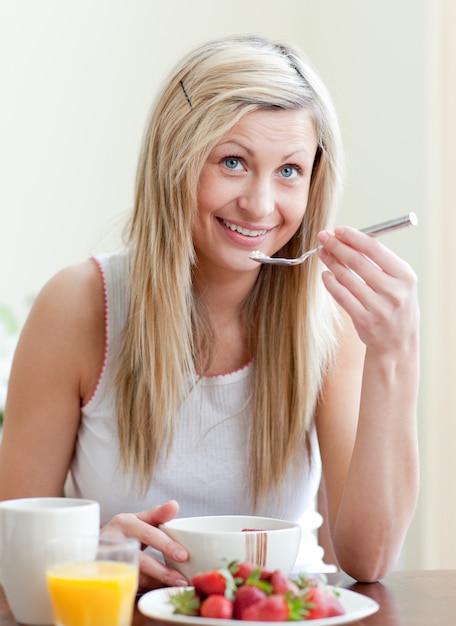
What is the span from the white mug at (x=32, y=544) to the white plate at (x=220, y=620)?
86mm

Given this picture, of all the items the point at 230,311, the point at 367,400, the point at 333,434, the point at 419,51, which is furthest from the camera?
the point at 419,51

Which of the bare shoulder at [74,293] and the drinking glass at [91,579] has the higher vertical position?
the bare shoulder at [74,293]

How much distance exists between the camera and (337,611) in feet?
2.69

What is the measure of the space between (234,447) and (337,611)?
72cm

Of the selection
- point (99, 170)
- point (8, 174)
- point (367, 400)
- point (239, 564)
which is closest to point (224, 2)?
point (99, 170)

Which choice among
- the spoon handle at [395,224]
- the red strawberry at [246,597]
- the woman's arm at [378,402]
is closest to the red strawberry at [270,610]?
the red strawberry at [246,597]

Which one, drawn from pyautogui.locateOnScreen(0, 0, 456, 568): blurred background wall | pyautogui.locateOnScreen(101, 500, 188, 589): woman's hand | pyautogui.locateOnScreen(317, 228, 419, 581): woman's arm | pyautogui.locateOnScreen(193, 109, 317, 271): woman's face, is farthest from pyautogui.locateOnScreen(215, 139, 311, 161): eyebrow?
pyautogui.locateOnScreen(0, 0, 456, 568): blurred background wall

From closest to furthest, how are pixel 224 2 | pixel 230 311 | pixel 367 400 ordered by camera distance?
pixel 367 400
pixel 230 311
pixel 224 2

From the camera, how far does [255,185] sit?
141 cm

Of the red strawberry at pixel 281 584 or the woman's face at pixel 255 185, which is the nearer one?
the red strawberry at pixel 281 584

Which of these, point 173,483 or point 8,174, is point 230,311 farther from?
point 8,174

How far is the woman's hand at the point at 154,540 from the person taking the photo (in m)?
0.96

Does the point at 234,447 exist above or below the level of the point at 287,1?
below

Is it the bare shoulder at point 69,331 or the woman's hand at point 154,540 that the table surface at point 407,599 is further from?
the bare shoulder at point 69,331
